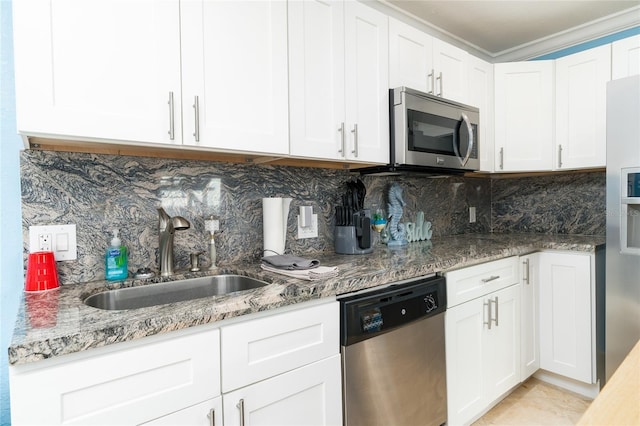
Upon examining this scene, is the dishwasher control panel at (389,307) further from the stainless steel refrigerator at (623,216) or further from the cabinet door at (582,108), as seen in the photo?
the cabinet door at (582,108)

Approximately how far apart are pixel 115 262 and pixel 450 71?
2.17 metres

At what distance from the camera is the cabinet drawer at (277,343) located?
103 centimetres

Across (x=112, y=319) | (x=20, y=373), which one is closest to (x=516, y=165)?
(x=112, y=319)

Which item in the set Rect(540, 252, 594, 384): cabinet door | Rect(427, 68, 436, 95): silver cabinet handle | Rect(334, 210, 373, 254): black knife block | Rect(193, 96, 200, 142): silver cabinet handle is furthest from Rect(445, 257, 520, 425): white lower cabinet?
Rect(193, 96, 200, 142): silver cabinet handle

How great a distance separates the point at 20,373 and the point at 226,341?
46 centimetres

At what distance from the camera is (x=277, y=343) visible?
113 centimetres

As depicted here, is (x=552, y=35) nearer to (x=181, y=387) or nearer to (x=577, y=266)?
(x=577, y=266)

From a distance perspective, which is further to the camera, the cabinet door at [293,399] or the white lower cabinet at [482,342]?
the white lower cabinet at [482,342]

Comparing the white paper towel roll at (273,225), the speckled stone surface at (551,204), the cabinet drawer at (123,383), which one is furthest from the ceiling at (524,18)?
the cabinet drawer at (123,383)

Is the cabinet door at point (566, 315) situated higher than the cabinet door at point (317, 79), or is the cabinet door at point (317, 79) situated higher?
the cabinet door at point (317, 79)

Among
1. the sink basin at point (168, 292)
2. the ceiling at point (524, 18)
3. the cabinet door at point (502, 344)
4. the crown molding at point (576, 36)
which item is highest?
the ceiling at point (524, 18)

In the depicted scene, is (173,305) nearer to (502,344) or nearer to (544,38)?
(502,344)

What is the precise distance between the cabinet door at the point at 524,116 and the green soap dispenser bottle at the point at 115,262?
8.34ft

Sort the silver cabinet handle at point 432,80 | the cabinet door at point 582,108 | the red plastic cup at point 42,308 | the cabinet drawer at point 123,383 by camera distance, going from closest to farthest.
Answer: the cabinet drawer at point 123,383, the red plastic cup at point 42,308, the silver cabinet handle at point 432,80, the cabinet door at point 582,108
